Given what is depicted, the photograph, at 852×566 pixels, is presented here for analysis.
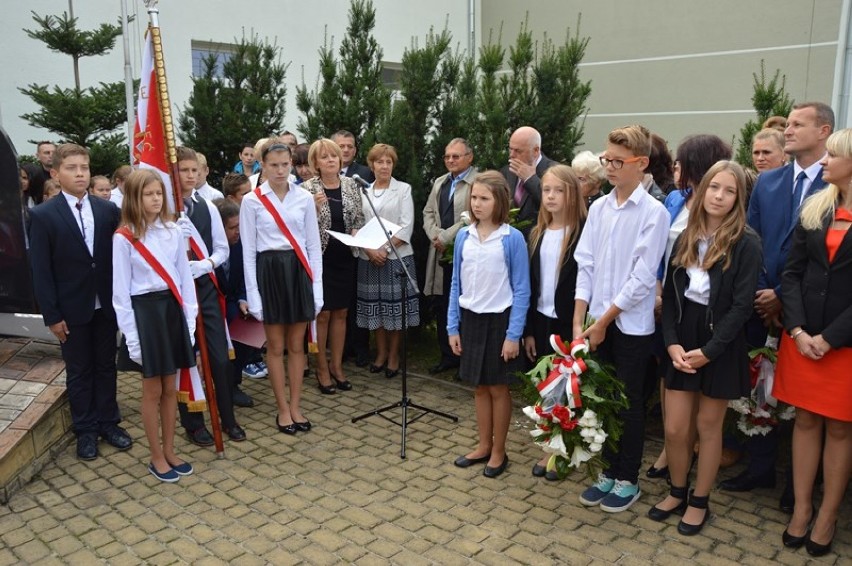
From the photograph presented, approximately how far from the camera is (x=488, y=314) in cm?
444

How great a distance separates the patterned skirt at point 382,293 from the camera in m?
6.40

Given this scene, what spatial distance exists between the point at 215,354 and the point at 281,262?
2.62ft

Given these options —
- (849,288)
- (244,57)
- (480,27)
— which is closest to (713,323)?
(849,288)

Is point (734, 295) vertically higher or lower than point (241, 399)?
higher

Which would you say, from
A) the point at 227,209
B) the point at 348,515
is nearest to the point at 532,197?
the point at 227,209

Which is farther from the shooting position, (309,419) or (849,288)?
(309,419)

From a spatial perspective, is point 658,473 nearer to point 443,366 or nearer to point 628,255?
point 628,255

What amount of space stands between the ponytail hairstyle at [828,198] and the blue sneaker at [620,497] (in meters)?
1.75

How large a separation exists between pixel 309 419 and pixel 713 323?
3208 millimetres

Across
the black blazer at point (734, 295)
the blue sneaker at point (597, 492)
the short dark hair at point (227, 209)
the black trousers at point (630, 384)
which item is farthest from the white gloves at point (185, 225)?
the black blazer at point (734, 295)

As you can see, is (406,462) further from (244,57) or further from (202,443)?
(244,57)

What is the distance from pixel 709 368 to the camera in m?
3.72

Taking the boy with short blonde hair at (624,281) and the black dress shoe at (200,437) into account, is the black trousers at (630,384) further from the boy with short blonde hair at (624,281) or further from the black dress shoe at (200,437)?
the black dress shoe at (200,437)

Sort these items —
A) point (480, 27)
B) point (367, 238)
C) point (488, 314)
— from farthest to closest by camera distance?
1. point (480, 27)
2. point (367, 238)
3. point (488, 314)
